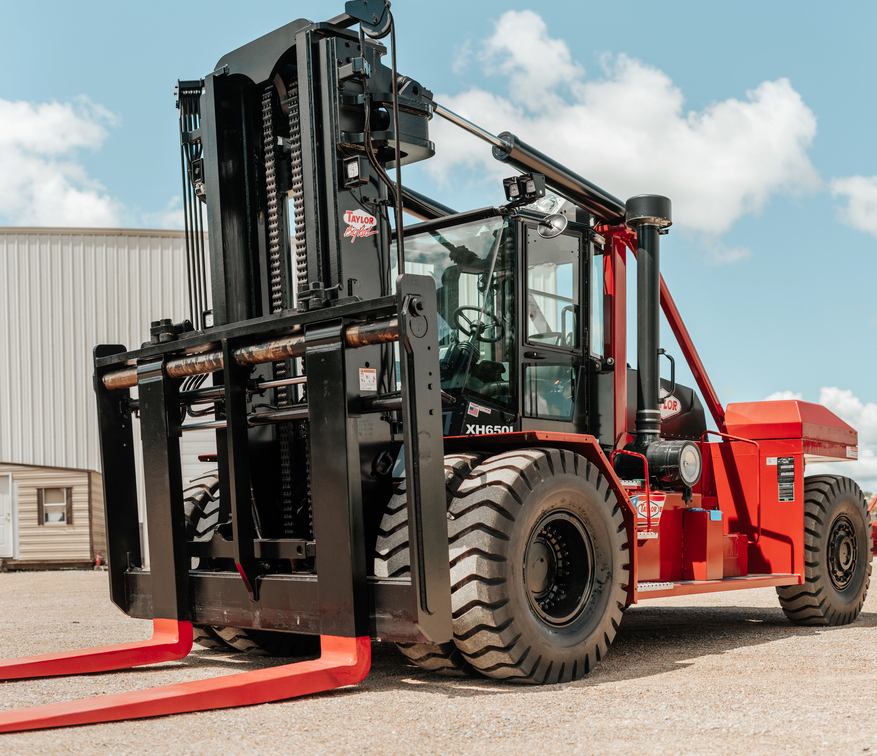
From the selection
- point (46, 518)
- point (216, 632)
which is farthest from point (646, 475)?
point (46, 518)

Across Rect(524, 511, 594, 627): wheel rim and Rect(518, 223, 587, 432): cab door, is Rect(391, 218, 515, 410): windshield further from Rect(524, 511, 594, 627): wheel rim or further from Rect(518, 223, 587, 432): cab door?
Rect(524, 511, 594, 627): wheel rim

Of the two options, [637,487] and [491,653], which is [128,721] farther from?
[637,487]

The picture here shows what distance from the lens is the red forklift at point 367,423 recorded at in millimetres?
4809

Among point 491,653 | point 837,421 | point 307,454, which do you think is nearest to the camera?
point 491,653

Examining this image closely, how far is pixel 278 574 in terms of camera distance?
5301mm

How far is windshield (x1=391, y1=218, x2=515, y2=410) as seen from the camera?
619 cm

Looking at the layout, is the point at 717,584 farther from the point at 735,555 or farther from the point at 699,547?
the point at 735,555

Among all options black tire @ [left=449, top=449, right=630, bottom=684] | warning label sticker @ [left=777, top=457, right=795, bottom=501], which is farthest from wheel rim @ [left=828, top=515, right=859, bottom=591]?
black tire @ [left=449, top=449, right=630, bottom=684]

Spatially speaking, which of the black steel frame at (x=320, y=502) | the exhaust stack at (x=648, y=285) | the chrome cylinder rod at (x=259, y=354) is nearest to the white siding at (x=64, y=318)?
the exhaust stack at (x=648, y=285)

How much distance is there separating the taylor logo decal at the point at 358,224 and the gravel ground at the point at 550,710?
2.47 metres

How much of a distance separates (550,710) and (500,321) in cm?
256

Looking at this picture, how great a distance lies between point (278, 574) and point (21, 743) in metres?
1.70

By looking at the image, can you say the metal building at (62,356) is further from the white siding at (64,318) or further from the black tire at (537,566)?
the black tire at (537,566)

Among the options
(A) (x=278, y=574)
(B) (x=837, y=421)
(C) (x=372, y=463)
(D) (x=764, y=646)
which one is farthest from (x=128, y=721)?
(B) (x=837, y=421)
